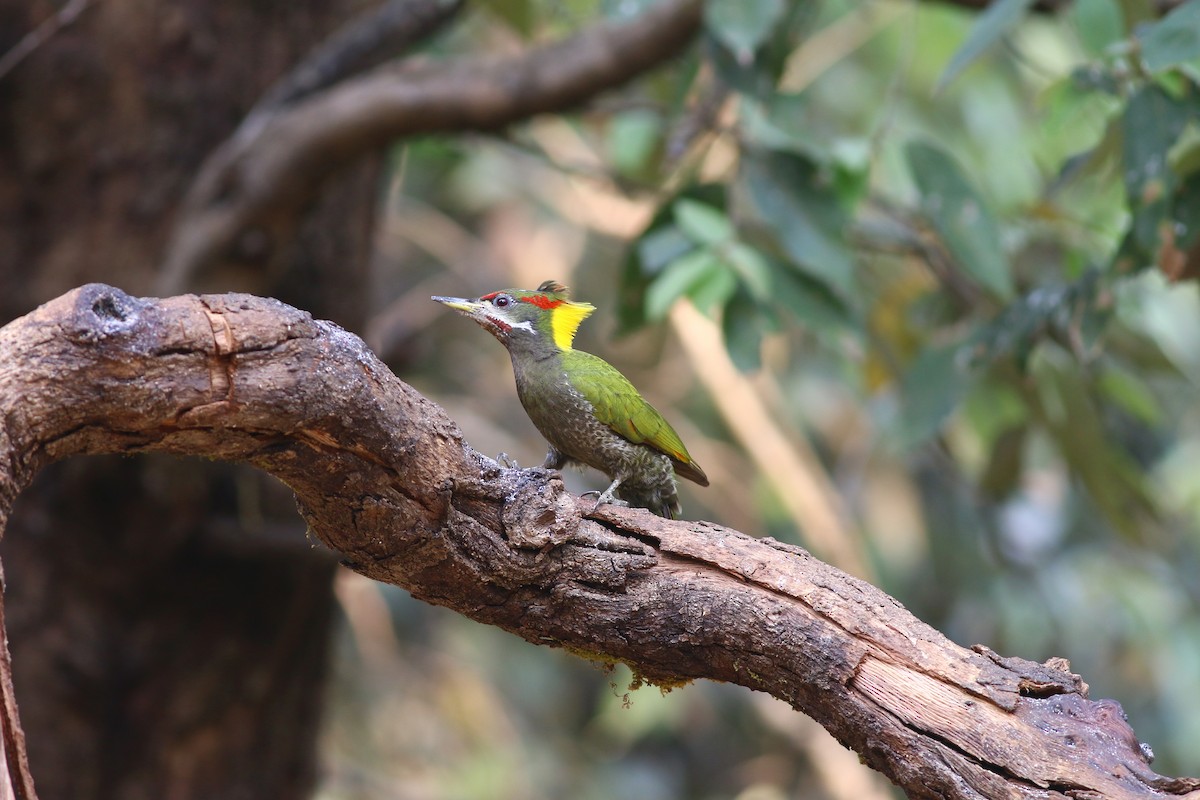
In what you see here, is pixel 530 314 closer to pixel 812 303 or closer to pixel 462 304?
pixel 462 304

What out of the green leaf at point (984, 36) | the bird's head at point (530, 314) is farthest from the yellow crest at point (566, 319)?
the green leaf at point (984, 36)

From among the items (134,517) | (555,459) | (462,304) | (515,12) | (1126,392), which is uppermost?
(515,12)

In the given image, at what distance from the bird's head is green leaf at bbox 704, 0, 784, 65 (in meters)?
1.00

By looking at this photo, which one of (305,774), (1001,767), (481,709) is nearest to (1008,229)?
(1001,767)

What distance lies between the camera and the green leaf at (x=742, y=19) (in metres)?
3.93

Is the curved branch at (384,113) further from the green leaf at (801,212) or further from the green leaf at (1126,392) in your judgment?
the green leaf at (1126,392)

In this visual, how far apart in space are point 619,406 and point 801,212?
1405 mm

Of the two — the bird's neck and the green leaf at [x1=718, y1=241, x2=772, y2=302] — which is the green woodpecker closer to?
the bird's neck

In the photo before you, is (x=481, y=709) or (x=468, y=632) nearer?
(x=481, y=709)

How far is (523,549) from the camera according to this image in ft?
8.66

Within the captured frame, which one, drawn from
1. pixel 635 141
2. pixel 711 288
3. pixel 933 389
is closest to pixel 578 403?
pixel 711 288

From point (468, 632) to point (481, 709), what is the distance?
211 cm

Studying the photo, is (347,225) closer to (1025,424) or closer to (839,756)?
(1025,424)

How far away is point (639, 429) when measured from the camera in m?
3.56
